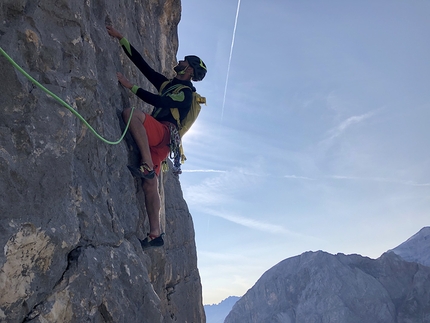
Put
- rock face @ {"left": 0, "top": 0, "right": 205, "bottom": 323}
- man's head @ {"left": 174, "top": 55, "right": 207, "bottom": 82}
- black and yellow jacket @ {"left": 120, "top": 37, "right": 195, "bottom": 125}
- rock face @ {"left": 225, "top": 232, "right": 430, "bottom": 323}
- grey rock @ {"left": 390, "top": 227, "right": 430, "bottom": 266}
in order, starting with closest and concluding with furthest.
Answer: rock face @ {"left": 0, "top": 0, "right": 205, "bottom": 323}
black and yellow jacket @ {"left": 120, "top": 37, "right": 195, "bottom": 125}
man's head @ {"left": 174, "top": 55, "right": 207, "bottom": 82}
rock face @ {"left": 225, "top": 232, "right": 430, "bottom": 323}
grey rock @ {"left": 390, "top": 227, "right": 430, "bottom": 266}

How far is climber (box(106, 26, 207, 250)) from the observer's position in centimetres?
545

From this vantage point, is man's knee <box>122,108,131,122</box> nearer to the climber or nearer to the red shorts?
the climber

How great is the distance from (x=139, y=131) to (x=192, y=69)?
1534mm

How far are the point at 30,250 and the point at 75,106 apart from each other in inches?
65.2

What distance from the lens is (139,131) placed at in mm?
5414

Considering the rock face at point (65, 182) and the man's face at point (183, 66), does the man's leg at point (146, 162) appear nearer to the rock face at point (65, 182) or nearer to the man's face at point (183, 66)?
the rock face at point (65, 182)

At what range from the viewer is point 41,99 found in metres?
3.53

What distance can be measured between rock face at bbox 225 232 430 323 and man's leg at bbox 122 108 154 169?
230ft

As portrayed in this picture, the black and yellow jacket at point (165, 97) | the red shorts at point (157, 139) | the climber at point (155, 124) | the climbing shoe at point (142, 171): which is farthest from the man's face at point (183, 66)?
the climbing shoe at point (142, 171)

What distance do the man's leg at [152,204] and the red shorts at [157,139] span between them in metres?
0.32

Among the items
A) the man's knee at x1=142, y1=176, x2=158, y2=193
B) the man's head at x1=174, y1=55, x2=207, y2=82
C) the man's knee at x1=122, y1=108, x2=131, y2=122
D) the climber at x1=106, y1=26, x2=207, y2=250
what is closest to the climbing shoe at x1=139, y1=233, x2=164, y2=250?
the climber at x1=106, y1=26, x2=207, y2=250

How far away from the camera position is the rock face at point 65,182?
309 centimetres

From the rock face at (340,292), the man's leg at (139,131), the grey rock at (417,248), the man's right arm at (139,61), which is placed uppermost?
the grey rock at (417,248)

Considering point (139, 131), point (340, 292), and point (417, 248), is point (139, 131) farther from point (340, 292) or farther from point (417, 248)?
point (417, 248)
